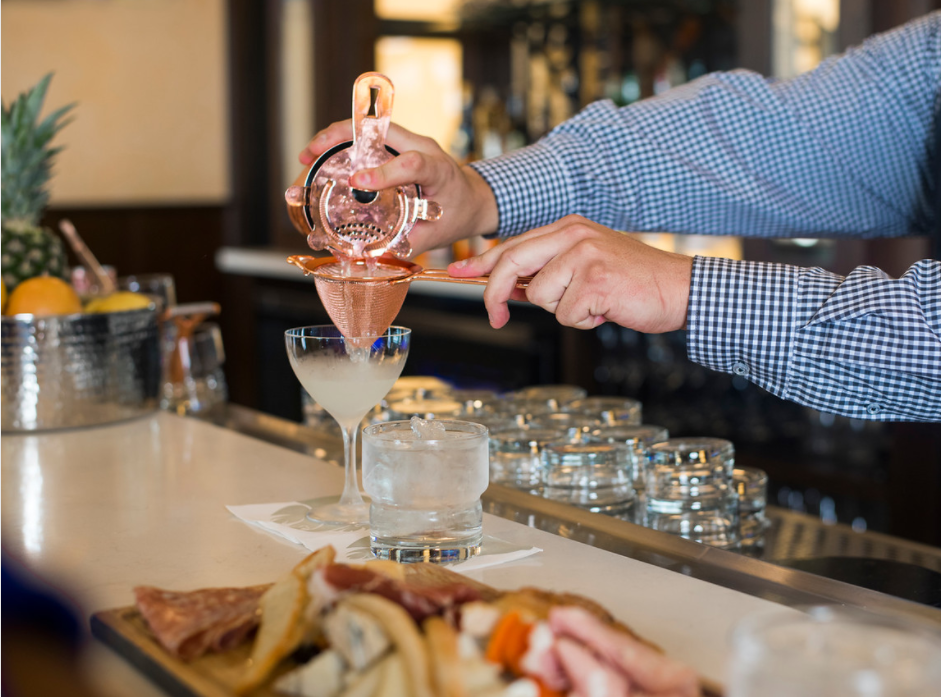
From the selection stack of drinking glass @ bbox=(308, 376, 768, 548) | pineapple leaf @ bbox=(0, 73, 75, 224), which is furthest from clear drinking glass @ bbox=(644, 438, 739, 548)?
pineapple leaf @ bbox=(0, 73, 75, 224)

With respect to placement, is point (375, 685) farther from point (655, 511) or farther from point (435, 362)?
point (435, 362)

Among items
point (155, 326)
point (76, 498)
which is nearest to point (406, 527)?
point (76, 498)

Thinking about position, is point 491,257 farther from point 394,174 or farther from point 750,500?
point 750,500

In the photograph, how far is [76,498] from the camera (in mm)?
1259

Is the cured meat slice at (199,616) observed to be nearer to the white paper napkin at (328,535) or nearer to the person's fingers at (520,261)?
the white paper napkin at (328,535)

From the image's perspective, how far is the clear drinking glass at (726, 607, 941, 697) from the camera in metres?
0.50

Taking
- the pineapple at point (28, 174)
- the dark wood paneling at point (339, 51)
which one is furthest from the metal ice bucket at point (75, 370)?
A: the dark wood paneling at point (339, 51)

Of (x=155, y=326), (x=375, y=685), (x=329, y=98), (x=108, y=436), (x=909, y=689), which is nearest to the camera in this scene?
(x=909, y=689)

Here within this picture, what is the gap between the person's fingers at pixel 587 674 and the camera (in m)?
0.62

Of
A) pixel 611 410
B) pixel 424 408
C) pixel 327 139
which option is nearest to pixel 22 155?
pixel 327 139

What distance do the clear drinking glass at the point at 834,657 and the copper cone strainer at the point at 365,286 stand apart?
0.62 m

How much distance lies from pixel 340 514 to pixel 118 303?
0.81 m

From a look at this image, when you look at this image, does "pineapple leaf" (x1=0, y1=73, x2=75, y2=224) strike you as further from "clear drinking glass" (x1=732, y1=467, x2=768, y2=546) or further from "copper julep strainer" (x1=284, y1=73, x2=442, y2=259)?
"clear drinking glass" (x1=732, y1=467, x2=768, y2=546)

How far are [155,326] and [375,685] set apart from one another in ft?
4.19
